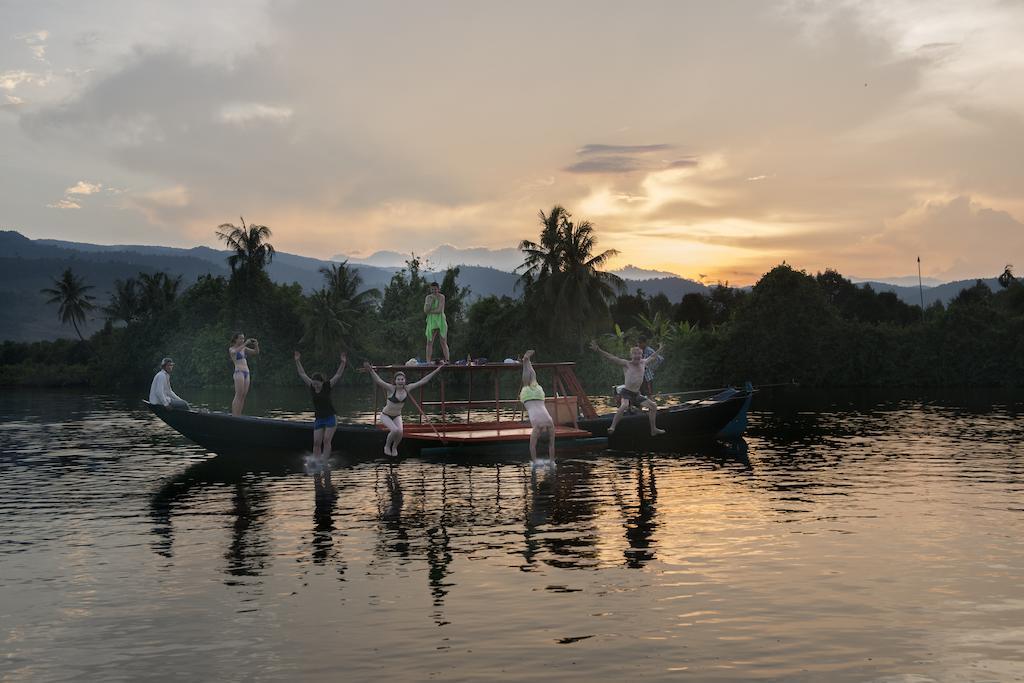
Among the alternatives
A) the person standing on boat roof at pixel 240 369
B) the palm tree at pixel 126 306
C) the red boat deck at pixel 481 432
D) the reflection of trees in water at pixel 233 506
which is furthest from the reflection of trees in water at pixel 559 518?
the palm tree at pixel 126 306

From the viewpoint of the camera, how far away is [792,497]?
19375 mm

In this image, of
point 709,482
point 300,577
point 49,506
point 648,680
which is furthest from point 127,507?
point 648,680

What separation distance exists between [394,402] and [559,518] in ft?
28.1

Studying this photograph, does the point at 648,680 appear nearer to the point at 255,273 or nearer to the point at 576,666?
the point at 576,666

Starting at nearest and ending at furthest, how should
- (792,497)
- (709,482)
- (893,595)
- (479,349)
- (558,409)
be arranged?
(893,595) → (792,497) → (709,482) → (558,409) → (479,349)

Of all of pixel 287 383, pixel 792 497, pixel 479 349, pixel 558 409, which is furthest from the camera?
pixel 287 383

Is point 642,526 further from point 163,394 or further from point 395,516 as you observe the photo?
point 163,394

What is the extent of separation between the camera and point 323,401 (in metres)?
24.6

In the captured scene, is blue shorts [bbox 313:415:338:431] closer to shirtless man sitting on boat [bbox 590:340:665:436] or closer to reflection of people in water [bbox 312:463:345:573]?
reflection of people in water [bbox 312:463:345:573]

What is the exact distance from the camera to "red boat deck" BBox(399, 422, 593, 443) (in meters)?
26.6

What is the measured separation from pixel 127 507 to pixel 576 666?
13.2m

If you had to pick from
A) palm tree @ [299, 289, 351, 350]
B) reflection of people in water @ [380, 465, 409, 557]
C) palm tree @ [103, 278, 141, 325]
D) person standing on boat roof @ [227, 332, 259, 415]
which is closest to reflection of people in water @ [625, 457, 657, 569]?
reflection of people in water @ [380, 465, 409, 557]

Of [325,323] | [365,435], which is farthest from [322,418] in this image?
[325,323]

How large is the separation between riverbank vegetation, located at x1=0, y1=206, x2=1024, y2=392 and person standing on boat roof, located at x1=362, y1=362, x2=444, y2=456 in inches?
1808
